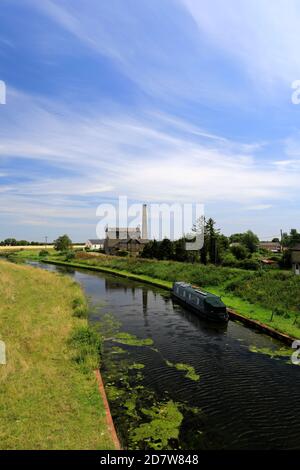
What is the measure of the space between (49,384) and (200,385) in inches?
277

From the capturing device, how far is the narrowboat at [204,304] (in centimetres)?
2817

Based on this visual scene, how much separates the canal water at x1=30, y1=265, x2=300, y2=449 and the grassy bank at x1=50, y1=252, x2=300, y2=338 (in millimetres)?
3195

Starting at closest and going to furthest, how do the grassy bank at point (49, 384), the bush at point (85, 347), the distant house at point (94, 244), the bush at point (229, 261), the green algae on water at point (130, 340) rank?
1. the grassy bank at point (49, 384)
2. the bush at point (85, 347)
3. the green algae on water at point (130, 340)
4. the bush at point (229, 261)
5. the distant house at point (94, 244)

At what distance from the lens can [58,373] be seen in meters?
15.3

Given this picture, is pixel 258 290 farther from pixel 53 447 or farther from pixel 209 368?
pixel 53 447

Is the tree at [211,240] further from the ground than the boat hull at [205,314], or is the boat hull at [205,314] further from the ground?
the tree at [211,240]

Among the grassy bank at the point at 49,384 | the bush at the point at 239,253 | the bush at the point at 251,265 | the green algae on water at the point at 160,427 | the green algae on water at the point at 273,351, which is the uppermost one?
the bush at the point at 239,253

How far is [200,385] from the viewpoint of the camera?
16.5 metres

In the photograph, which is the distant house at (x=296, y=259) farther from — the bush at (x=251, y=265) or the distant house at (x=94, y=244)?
the distant house at (x=94, y=244)

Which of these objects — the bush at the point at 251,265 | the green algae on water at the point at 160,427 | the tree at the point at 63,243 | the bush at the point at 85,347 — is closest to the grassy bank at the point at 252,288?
the bush at the point at 251,265

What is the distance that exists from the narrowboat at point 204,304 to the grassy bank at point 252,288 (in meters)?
2.63

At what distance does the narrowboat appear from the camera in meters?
28.2

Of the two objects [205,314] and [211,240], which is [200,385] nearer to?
[205,314]

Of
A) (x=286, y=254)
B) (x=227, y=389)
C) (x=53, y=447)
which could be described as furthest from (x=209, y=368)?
(x=286, y=254)
